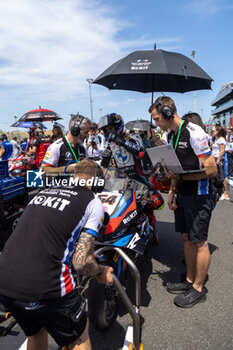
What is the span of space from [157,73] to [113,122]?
33.9 inches

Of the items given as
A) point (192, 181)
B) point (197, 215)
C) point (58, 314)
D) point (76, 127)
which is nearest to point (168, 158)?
point (192, 181)

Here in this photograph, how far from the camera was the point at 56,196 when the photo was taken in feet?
5.55

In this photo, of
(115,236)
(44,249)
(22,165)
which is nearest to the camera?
(44,249)

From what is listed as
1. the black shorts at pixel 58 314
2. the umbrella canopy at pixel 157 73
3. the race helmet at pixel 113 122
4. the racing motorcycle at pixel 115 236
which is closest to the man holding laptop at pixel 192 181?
the racing motorcycle at pixel 115 236

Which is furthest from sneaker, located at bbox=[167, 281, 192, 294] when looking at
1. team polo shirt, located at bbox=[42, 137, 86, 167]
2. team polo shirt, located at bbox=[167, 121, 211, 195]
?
team polo shirt, located at bbox=[42, 137, 86, 167]

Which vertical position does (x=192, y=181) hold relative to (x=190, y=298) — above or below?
above

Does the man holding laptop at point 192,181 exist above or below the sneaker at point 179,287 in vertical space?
above

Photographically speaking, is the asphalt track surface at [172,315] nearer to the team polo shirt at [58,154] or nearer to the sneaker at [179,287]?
the sneaker at [179,287]

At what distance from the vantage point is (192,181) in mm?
2863

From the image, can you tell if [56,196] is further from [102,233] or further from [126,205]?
[126,205]

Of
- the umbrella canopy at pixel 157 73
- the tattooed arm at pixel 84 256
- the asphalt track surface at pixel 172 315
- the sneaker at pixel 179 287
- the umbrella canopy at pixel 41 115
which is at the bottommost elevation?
the asphalt track surface at pixel 172 315

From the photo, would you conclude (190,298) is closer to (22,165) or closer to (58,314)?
(58,314)

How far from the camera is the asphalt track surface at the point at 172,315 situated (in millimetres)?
2336

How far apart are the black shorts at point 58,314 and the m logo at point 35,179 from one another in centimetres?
181
